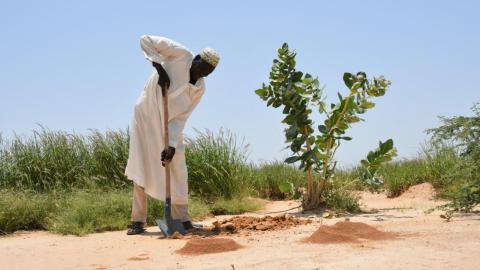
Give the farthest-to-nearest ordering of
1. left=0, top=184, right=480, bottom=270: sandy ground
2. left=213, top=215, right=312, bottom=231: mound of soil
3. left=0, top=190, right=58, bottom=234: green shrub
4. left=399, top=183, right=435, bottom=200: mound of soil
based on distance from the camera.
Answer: left=399, top=183, right=435, bottom=200: mound of soil < left=0, top=190, right=58, bottom=234: green shrub < left=213, top=215, right=312, bottom=231: mound of soil < left=0, top=184, right=480, bottom=270: sandy ground

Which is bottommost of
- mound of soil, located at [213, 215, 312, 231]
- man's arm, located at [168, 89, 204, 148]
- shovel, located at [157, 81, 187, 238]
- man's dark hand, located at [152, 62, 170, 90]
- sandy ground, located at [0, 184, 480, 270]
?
sandy ground, located at [0, 184, 480, 270]

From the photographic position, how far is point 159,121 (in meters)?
5.90

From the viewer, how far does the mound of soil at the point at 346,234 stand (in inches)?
178

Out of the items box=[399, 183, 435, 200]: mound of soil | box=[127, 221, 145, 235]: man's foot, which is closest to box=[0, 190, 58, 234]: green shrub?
box=[127, 221, 145, 235]: man's foot

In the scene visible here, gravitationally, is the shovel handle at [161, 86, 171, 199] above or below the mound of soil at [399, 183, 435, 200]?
above

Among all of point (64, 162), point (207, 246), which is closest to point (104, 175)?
point (64, 162)

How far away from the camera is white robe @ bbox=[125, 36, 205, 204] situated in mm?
5836

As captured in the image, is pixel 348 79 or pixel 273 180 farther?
pixel 273 180

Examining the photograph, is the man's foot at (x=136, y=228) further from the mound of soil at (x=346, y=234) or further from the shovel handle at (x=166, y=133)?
the mound of soil at (x=346, y=234)

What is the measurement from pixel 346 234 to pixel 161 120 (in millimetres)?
2256

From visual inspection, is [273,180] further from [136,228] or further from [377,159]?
[136,228]

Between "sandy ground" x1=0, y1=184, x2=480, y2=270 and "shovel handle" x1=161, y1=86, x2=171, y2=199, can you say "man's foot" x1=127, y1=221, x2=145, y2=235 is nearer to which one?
"sandy ground" x1=0, y1=184, x2=480, y2=270

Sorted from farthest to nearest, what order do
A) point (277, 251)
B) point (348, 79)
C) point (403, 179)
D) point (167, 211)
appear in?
point (403, 179)
point (348, 79)
point (167, 211)
point (277, 251)

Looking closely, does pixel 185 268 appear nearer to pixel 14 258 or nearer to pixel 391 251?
pixel 391 251
